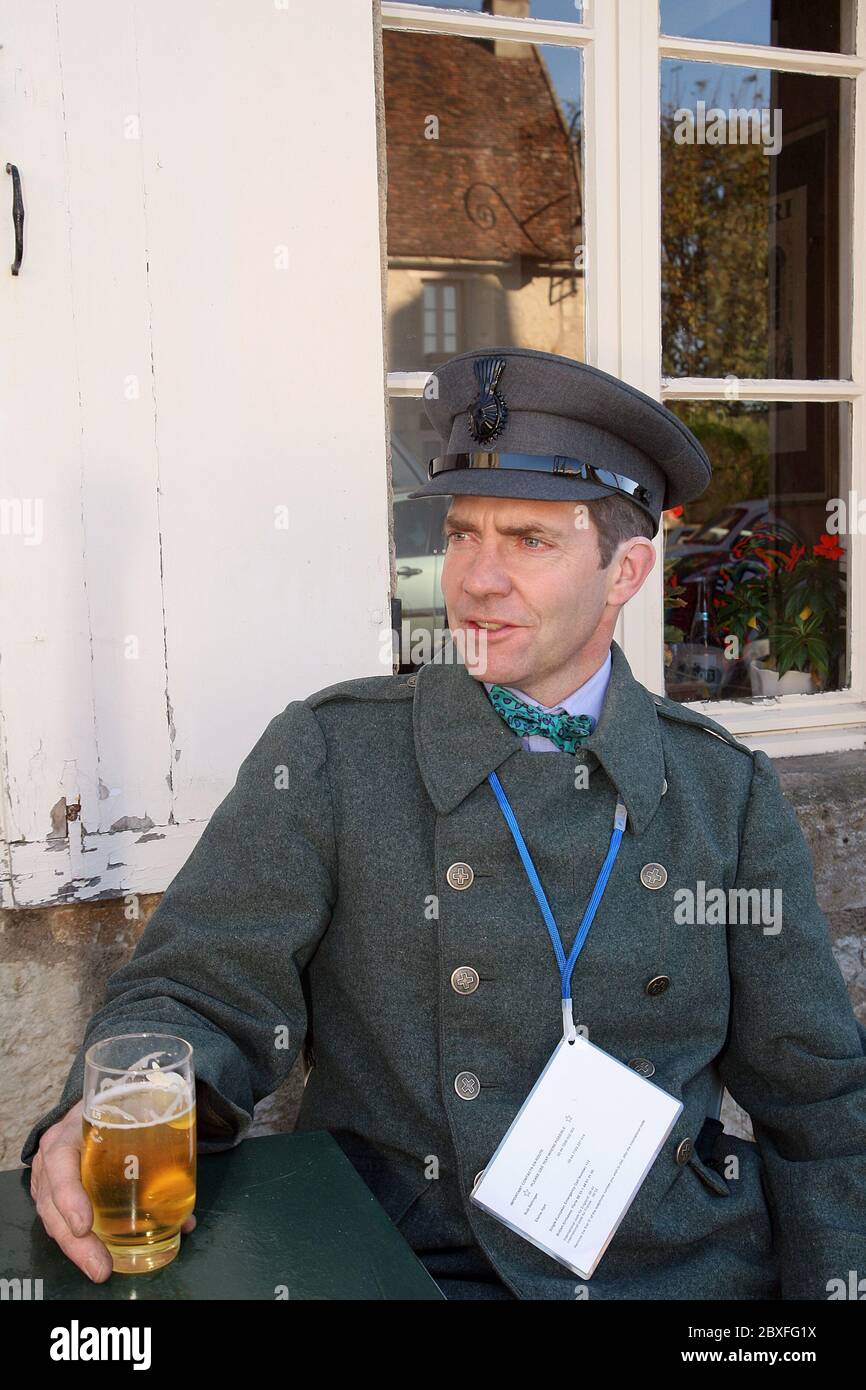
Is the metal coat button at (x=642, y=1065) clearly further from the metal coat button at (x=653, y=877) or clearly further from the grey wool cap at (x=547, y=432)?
the grey wool cap at (x=547, y=432)

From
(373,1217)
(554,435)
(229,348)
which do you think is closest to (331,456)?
(229,348)

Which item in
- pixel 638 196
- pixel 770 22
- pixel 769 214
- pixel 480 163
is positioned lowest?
pixel 638 196

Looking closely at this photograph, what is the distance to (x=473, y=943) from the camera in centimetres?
159

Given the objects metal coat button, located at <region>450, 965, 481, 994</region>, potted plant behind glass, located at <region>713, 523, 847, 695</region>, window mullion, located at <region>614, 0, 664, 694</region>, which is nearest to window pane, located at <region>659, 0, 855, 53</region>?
window mullion, located at <region>614, 0, 664, 694</region>

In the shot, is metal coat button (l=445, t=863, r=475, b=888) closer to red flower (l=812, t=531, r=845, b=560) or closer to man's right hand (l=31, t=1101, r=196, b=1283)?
man's right hand (l=31, t=1101, r=196, b=1283)

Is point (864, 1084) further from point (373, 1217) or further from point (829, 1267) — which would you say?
point (373, 1217)

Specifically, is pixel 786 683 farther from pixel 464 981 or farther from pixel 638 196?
pixel 464 981

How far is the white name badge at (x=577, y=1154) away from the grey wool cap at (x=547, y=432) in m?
0.71

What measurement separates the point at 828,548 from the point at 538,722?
1784mm

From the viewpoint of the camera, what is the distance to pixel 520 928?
1.60 m

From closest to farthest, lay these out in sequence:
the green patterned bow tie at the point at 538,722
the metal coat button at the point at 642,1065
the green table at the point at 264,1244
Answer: the green table at the point at 264,1244
the metal coat button at the point at 642,1065
the green patterned bow tie at the point at 538,722

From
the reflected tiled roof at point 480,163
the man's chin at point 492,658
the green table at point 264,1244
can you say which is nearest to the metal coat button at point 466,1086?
the green table at point 264,1244

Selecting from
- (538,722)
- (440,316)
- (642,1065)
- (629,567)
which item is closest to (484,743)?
(538,722)

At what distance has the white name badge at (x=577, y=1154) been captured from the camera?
4.92 ft
